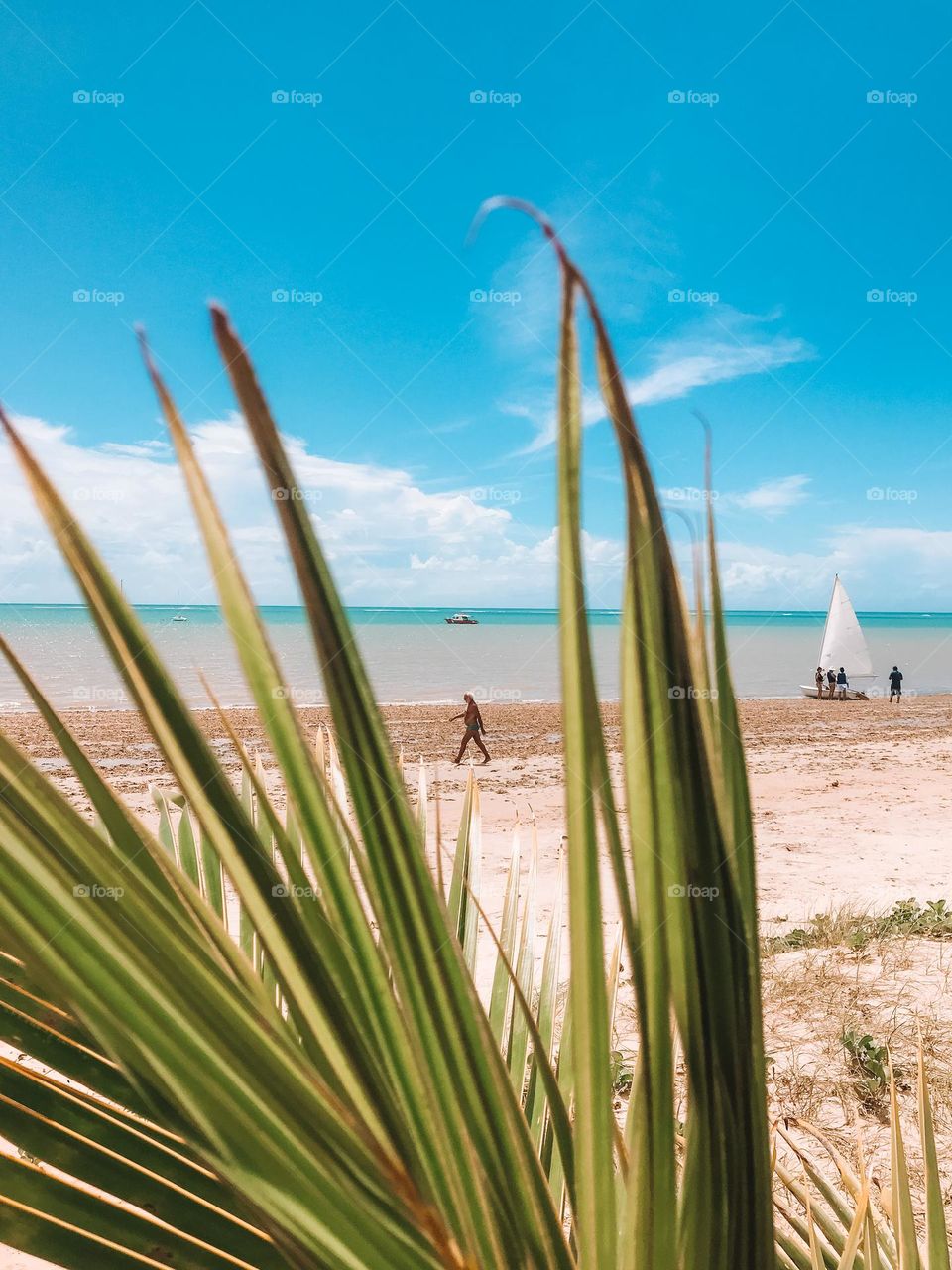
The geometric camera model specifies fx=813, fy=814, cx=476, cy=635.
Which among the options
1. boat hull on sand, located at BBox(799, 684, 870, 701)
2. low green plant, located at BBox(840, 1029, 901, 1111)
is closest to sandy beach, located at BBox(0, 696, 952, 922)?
low green plant, located at BBox(840, 1029, 901, 1111)

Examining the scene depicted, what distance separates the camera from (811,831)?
9.91 meters

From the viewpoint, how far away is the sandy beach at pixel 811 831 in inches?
162

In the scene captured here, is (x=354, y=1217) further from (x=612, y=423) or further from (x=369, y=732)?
(x=612, y=423)

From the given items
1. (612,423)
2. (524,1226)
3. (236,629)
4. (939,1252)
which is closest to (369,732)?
(236,629)

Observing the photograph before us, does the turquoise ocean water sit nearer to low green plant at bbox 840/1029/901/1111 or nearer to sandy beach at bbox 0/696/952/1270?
sandy beach at bbox 0/696/952/1270

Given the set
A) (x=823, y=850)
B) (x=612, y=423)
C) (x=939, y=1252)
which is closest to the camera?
(x=612, y=423)

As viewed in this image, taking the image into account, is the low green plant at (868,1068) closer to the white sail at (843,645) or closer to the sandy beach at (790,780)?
the sandy beach at (790,780)

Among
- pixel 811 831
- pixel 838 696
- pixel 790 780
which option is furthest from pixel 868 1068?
pixel 838 696

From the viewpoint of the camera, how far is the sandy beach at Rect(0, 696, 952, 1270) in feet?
13.5

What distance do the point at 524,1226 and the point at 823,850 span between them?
9.55 metres

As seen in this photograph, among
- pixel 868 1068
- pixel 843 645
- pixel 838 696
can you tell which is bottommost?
pixel 868 1068

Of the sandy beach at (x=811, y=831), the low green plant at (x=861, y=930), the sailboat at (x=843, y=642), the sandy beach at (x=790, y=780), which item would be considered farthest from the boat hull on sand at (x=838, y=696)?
the low green plant at (x=861, y=930)

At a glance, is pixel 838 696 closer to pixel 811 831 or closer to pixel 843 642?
pixel 843 642

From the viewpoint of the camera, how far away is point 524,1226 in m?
0.45
